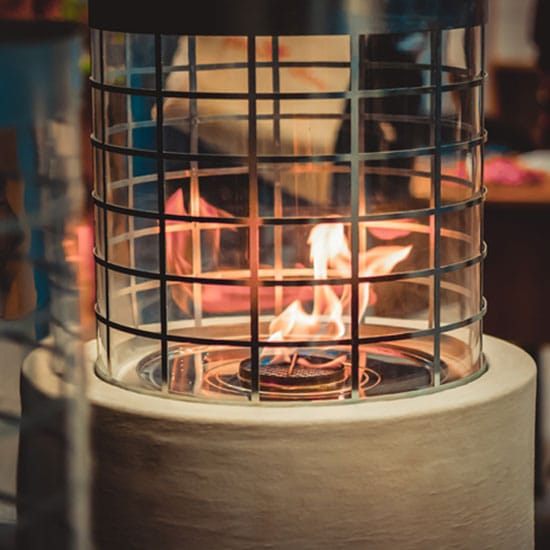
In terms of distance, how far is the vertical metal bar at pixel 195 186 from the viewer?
148 centimetres

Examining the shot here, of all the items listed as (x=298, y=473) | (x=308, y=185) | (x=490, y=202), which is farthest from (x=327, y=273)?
(x=490, y=202)

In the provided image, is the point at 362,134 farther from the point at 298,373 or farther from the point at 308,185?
the point at 298,373

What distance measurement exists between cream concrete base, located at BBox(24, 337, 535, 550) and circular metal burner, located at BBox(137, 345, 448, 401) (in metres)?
0.06

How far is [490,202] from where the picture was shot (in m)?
2.73

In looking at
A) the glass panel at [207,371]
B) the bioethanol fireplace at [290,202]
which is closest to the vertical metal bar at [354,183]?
the bioethanol fireplace at [290,202]

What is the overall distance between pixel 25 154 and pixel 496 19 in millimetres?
5542

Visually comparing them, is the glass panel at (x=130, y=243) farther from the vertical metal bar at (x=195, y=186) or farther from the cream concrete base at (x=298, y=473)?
the cream concrete base at (x=298, y=473)

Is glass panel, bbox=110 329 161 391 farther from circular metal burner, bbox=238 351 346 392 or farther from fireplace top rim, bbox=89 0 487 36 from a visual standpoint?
fireplace top rim, bbox=89 0 487 36

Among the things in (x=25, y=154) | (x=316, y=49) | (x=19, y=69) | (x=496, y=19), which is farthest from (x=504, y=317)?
(x=496, y=19)

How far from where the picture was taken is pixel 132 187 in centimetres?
150

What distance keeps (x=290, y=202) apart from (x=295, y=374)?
35cm

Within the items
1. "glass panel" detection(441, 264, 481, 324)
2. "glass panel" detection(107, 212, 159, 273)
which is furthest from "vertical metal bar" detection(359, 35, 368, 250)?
"glass panel" detection(107, 212, 159, 273)

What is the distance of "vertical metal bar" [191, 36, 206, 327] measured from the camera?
4.84 ft

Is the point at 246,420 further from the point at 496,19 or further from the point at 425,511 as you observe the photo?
the point at 496,19
